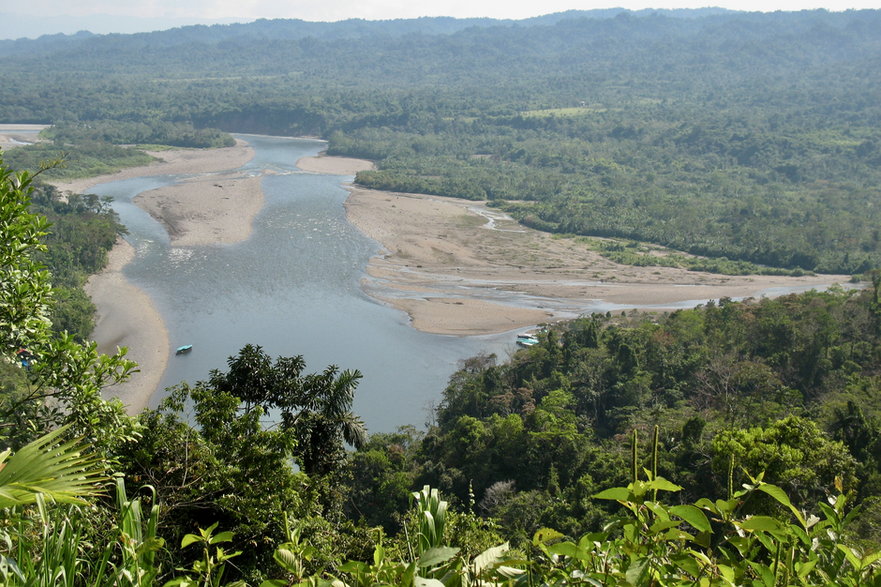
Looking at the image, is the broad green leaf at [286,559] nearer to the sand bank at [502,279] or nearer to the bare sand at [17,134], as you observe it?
the sand bank at [502,279]

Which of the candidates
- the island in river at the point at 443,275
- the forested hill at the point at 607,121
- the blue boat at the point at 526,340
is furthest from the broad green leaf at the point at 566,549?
the forested hill at the point at 607,121

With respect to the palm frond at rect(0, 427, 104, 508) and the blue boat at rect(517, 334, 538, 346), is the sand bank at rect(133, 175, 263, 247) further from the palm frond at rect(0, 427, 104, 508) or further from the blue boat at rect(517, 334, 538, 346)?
the palm frond at rect(0, 427, 104, 508)

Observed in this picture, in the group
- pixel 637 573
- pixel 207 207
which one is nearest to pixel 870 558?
pixel 637 573

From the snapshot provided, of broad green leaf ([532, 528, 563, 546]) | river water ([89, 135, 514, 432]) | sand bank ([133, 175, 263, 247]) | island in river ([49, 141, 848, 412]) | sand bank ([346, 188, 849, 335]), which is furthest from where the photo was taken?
sand bank ([133, 175, 263, 247])

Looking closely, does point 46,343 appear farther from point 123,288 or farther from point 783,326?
point 123,288

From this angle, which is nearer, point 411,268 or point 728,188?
point 411,268

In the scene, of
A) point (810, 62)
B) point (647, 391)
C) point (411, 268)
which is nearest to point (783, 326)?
point (647, 391)

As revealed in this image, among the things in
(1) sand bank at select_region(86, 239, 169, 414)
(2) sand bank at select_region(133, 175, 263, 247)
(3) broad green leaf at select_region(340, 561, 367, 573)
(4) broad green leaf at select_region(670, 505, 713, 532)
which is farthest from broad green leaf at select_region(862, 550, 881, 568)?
(2) sand bank at select_region(133, 175, 263, 247)
